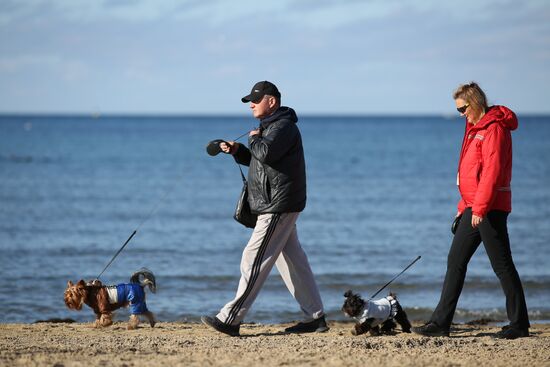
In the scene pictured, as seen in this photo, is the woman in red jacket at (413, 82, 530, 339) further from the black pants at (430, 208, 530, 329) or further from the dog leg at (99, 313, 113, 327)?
the dog leg at (99, 313, 113, 327)

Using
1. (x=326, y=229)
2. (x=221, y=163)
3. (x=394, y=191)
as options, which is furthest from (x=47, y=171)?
(x=326, y=229)

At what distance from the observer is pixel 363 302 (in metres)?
6.86

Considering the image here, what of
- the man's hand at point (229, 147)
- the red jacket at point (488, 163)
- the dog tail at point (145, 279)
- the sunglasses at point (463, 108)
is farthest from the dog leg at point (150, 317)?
the sunglasses at point (463, 108)

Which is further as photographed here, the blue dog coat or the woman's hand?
the blue dog coat

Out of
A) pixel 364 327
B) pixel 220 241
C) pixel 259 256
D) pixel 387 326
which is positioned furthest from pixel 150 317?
pixel 220 241

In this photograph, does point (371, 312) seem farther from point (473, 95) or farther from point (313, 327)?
point (473, 95)

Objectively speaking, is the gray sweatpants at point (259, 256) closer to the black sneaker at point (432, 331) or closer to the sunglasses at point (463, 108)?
the black sneaker at point (432, 331)

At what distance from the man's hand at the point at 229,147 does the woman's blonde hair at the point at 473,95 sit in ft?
5.98

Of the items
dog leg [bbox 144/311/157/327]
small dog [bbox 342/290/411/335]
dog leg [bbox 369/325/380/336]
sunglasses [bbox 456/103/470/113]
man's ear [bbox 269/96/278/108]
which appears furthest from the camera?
dog leg [bbox 144/311/157/327]

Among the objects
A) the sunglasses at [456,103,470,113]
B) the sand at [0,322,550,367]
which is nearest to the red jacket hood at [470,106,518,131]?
the sunglasses at [456,103,470,113]

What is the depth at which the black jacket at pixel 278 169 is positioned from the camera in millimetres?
6477

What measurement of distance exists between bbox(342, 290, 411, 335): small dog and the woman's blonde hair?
5.80 feet

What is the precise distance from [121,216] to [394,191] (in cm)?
1068

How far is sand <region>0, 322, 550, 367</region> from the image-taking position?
223 inches
